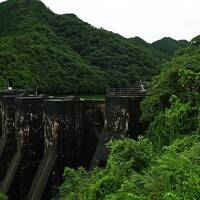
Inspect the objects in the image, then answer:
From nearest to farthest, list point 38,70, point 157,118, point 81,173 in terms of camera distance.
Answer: point 157,118 → point 81,173 → point 38,70

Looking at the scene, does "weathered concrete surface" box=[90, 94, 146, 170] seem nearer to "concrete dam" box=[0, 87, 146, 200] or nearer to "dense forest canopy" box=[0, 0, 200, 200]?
"concrete dam" box=[0, 87, 146, 200]

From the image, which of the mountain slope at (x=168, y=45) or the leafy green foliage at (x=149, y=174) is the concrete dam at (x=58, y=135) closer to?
the leafy green foliage at (x=149, y=174)

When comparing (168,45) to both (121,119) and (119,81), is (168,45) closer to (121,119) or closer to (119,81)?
A: (119,81)

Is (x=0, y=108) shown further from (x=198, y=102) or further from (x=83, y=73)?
(x=83, y=73)

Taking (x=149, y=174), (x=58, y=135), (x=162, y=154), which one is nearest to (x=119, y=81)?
(x=58, y=135)

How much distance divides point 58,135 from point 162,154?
7.97 m

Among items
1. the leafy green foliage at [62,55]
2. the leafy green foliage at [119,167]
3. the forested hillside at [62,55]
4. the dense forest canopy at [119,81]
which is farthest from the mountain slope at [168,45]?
the leafy green foliage at [119,167]

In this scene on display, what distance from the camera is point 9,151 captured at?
889 inches

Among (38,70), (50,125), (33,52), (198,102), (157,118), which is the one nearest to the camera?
(198,102)

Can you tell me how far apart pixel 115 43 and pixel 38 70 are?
2174 cm

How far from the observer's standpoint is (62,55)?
206 feet

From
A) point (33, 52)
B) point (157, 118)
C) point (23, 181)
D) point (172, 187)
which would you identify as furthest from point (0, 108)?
point (33, 52)

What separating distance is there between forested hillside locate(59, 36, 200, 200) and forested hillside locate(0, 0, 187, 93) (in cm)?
3663

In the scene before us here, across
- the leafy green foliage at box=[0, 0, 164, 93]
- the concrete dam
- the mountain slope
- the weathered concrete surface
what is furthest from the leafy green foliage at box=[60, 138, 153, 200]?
the mountain slope
